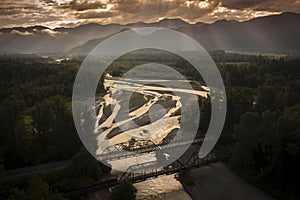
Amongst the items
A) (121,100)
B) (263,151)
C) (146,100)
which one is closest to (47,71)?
(121,100)

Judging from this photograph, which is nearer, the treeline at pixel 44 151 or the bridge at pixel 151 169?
the treeline at pixel 44 151

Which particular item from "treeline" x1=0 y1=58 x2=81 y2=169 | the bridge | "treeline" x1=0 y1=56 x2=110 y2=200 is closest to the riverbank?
the bridge

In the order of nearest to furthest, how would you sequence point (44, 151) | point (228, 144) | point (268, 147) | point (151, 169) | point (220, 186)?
1. point (220, 186)
2. point (268, 147)
3. point (151, 169)
4. point (44, 151)
5. point (228, 144)

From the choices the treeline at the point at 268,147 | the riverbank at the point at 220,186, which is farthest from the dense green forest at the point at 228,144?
the riverbank at the point at 220,186

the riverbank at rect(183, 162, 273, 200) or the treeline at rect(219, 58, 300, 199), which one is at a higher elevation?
the treeline at rect(219, 58, 300, 199)

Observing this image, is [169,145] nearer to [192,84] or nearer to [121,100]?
[121,100]

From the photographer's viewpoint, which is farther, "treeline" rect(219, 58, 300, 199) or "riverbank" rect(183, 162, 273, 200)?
"riverbank" rect(183, 162, 273, 200)

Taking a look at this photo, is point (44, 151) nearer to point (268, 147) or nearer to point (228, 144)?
point (228, 144)

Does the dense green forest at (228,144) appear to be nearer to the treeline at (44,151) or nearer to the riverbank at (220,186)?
the treeline at (44,151)

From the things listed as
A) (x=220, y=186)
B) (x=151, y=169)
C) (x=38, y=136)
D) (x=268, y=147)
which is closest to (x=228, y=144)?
(x=268, y=147)

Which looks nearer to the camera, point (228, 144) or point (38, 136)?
point (38, 136)

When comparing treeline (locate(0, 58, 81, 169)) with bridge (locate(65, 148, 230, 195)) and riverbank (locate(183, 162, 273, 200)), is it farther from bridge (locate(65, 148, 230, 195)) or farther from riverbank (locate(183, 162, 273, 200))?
riverbank (locate(183, 162, 273, 200))
